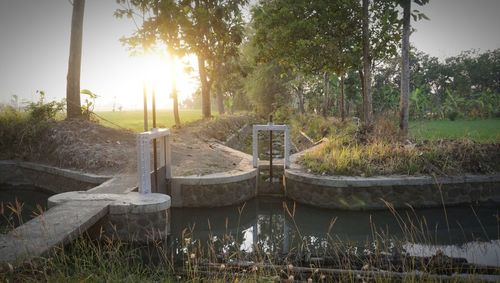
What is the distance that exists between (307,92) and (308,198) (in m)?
Answer: 21.9

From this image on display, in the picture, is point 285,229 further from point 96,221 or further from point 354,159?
point 96,221

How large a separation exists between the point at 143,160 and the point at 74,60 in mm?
8920

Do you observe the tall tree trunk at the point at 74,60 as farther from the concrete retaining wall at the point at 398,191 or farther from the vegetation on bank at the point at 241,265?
the concrete retaining wall at the point at 398,191

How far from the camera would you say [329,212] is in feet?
30.3

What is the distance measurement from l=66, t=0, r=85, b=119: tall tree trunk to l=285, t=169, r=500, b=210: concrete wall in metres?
9.16

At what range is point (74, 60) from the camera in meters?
14.2

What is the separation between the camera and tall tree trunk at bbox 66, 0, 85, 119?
14117 millimetres

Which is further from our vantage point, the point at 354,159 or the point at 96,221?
the point at 354,159

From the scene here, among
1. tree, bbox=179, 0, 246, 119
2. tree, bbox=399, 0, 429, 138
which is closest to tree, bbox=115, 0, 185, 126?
tree, bbox=179, 0, 246, 119

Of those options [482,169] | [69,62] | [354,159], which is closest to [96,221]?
[354,159]

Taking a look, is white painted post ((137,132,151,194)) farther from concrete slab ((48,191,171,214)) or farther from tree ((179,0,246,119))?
tree ((179,0,246,119))

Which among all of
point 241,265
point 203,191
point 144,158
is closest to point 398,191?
point 203,191

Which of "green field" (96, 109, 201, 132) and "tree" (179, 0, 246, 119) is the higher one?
"tree" (179, 0, 246, 119)

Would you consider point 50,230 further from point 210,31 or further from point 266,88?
point 266,88
